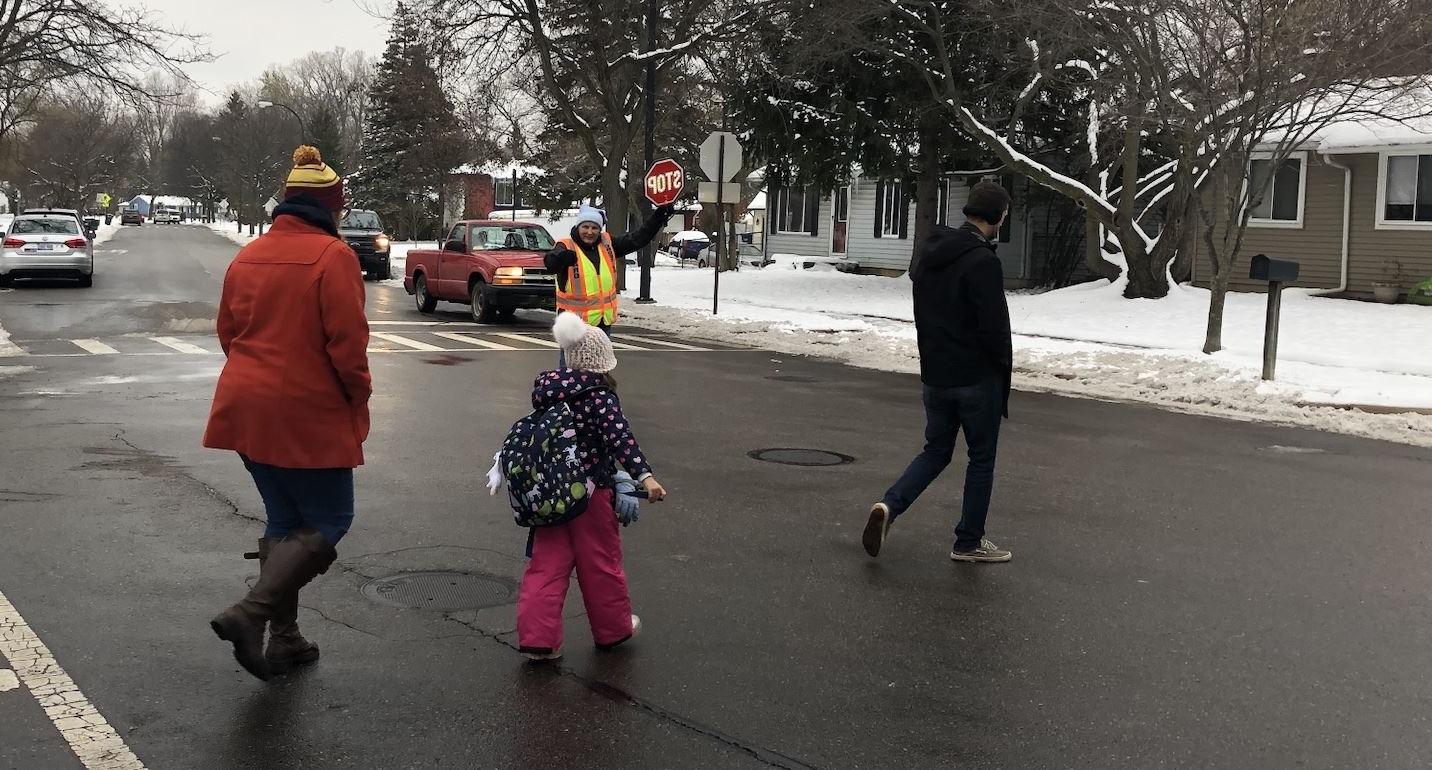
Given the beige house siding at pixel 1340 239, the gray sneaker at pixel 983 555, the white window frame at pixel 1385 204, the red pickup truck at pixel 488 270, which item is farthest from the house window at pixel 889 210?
the gray sneaker at pixel 983 555

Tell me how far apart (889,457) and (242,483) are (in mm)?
4440

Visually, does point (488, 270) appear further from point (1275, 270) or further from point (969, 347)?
point (969, 347)

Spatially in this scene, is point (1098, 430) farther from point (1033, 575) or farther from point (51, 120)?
point (51, 120)

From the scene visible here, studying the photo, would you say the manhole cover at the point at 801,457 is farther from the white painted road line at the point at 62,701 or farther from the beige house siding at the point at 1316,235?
the beige house siding at the point at 1316,235

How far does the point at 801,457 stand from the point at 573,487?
4.93 metres

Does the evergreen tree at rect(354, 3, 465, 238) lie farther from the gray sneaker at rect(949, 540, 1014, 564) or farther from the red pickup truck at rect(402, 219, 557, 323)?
the gray sneaker at rect(949, 540, 1014, 564)

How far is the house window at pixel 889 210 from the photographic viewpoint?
39031 mm

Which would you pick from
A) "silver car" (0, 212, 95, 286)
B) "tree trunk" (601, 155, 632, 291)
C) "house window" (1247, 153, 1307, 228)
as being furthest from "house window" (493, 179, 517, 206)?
"house window" (1247, 153, 1307, 228)

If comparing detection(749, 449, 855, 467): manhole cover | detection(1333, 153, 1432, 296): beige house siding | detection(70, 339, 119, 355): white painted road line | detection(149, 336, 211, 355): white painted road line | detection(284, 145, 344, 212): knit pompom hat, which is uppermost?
detection(1333, 153, 1432, 296): beige house siding

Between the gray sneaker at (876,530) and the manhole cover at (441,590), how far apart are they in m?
1.79

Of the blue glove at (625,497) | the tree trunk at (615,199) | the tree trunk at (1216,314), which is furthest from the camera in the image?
the tree trunk at (615,199)

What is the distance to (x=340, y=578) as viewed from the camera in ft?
19.9

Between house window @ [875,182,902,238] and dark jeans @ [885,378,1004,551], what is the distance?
1284 inches

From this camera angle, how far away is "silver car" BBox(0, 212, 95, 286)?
28062mm
